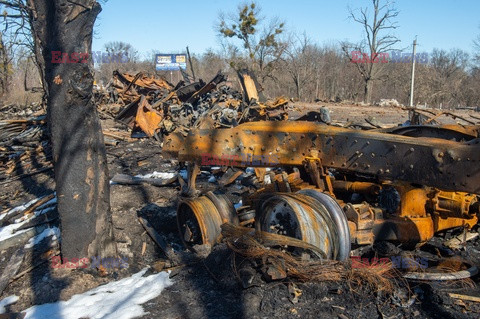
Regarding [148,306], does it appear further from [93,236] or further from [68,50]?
[68,50]

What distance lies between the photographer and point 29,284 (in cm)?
419

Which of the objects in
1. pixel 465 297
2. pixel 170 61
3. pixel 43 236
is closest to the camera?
pixel 465 297

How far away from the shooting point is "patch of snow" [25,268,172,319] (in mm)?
3488

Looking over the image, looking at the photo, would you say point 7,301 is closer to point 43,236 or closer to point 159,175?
point 43,236

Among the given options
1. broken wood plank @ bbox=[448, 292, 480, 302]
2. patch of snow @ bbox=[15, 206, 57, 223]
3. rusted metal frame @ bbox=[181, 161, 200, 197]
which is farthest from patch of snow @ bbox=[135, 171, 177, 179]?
broken wood plank @ bbox=[448, 292, 480, 302]

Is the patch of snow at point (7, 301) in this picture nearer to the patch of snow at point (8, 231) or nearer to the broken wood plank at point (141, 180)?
the patch of snow at point (8, 231)

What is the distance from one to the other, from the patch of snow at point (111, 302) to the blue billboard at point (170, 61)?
3372 centimetres

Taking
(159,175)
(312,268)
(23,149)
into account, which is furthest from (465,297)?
(23,149)

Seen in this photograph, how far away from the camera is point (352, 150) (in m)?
4.02

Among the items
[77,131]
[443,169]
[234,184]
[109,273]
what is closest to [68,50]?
[77,131]

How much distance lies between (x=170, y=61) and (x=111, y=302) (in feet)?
116

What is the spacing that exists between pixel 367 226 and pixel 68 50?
3347 millimetres

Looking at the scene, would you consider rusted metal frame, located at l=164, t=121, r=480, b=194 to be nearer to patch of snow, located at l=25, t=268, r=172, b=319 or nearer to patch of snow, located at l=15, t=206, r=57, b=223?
patch of snow, located at l=25, t=268, r=172, b=319

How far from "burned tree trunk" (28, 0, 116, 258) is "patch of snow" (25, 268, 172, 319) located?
56 cm
